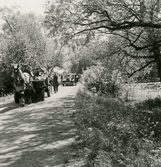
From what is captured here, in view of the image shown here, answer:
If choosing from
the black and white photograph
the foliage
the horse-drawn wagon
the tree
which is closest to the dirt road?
the black and white photograph

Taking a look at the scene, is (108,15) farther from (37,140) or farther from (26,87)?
(37,140)

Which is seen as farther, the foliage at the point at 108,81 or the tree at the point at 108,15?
the foliage at the point at 108,81

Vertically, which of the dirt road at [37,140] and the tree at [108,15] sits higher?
the tree at [108,15]

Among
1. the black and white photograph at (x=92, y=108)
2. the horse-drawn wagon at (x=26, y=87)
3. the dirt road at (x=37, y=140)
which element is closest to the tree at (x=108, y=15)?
the black and white photograph at (x=92, y=108)

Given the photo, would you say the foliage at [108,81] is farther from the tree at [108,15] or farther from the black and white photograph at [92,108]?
the tree at [108,15]

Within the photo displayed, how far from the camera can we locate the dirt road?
6.13 meters

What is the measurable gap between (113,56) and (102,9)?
6.55m

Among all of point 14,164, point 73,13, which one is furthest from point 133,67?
point 14,164

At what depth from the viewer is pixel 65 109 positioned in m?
13.7

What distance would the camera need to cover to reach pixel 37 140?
7.81 metres

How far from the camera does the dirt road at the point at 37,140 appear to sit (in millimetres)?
6129

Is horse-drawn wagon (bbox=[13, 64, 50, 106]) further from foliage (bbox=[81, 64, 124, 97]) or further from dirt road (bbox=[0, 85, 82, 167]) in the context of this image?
foliage (bbox=[81, 64, 124, 97])

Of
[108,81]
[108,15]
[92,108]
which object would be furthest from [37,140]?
[108,81]

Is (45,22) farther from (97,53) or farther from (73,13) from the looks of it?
(97,53)
